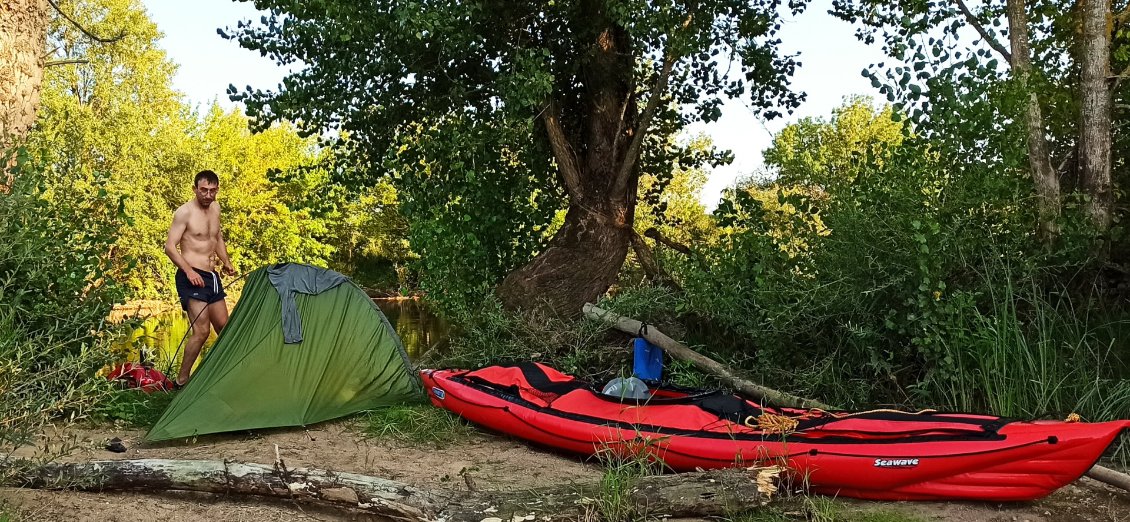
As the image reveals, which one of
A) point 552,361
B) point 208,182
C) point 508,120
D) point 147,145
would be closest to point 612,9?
point 508,120

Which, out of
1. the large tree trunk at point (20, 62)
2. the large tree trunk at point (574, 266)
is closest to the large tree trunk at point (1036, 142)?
the large tree trunk at point (574, 266)

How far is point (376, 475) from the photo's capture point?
4.64 m

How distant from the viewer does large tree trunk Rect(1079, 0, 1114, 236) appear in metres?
5.85

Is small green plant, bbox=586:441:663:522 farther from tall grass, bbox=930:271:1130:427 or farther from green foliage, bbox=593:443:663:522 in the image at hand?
tall grass, bbox=930:271:1130:427

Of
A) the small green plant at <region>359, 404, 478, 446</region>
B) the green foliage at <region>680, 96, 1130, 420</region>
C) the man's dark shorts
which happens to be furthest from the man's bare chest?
the green foliage at <region>680, 96, 1130, 420</region>

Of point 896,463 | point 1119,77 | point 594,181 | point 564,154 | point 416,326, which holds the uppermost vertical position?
point 564,154

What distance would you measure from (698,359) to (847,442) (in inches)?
85.3

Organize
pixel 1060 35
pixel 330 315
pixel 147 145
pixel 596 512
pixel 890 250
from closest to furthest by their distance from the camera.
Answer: pixel 596 512
pixel 890 250
pixel 330 315
pixel 1060 35
pixel 147 145

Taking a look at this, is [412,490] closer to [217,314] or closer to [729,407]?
[729,407]

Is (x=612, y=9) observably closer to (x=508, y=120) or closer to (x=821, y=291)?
(x=508, y=120)

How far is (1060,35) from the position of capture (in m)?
6.72

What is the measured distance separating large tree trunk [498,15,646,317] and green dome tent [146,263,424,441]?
6.44 feet

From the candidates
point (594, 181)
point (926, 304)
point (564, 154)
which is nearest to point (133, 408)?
point (564, 154)

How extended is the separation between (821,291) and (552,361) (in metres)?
2.48
